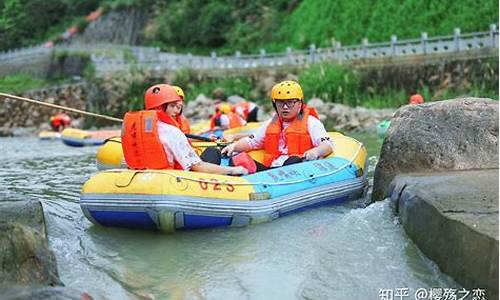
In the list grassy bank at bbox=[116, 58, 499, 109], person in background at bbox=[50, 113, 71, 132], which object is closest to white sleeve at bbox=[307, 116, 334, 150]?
grassy bank at bbox=[116, 58, 499, 109]

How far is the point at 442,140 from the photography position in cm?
572

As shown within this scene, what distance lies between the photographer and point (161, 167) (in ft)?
18.2

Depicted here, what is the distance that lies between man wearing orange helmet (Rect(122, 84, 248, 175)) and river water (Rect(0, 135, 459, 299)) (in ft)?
2.07

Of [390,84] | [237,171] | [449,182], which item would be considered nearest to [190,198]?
[237,171]

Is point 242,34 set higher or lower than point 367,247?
higher

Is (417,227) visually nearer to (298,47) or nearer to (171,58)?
(298,47)

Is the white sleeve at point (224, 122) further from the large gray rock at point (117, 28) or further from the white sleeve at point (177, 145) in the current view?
the large gray rock at point (117, 28)

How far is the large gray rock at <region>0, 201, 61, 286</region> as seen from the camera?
363 centimetres

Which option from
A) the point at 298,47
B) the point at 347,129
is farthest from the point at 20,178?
the point at 298,47

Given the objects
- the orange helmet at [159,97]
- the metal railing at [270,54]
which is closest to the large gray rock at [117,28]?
the metal railing at [270,54]

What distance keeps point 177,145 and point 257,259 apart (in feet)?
4.91

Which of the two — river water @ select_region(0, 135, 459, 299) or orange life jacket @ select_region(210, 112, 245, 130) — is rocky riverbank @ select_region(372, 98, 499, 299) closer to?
river water @ select_region(0, 135, 459, 299)

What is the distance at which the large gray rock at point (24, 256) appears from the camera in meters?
3.63

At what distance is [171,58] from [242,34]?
13.3 ft
